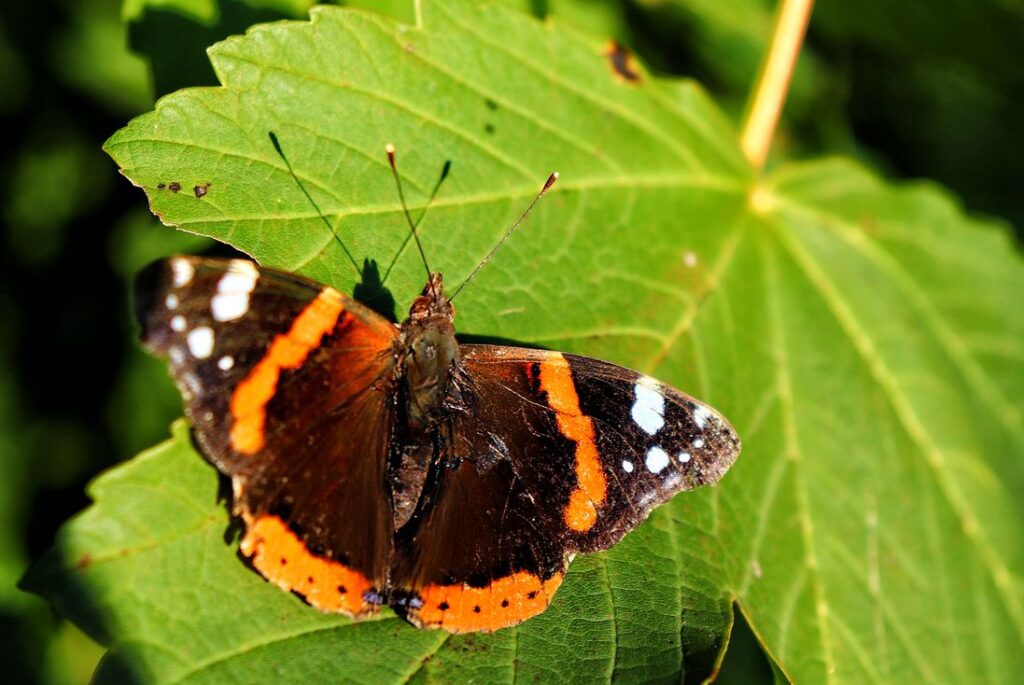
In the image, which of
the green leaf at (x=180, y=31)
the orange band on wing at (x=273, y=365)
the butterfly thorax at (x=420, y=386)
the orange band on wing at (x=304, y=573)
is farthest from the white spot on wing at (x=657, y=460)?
the green leaf at (x=180, y=31)

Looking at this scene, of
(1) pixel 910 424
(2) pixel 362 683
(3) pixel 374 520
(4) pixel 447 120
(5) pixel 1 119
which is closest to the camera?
(2) pixel 362 683

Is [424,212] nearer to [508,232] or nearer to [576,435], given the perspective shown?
[508,232]

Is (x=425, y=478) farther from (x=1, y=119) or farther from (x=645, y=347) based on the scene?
(x=1, y=119)

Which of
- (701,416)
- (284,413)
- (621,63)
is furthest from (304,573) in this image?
(621,63)

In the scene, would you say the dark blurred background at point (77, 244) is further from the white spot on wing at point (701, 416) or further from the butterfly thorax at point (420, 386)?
the white spot on wing at point (701, 416)

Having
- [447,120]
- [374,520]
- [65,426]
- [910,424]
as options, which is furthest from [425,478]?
[65,426]

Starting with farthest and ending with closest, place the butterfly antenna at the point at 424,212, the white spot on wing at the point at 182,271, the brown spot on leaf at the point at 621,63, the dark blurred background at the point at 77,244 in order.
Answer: the dark blurred background at the point at 77,244, the brown spot on leaf at the point at 621,63, the butterfly antenna at the point at 424,212, the white spot on wing at the point at 182,271

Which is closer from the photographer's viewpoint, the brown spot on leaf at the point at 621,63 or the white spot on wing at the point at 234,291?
the white spot on wing at the point at 234,291
